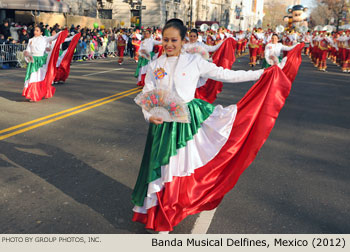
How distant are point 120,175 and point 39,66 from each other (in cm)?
628

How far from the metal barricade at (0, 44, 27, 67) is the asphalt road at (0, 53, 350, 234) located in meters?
8.39

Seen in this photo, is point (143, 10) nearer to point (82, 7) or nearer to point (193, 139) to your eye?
point (82, 7)

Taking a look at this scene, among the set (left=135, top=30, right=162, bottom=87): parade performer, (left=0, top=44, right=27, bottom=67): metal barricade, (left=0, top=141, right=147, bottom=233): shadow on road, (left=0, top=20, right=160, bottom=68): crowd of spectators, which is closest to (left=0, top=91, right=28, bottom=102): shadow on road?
(left=135, top=30, right=162, bottom=87): parade performer

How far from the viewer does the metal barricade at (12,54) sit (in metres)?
17.1

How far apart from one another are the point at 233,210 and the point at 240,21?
326 ft

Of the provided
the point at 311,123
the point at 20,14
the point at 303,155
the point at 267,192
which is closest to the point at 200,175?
the point at 267,192

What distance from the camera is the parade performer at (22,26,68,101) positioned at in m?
10.1

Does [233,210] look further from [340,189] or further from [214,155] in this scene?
[340,189]

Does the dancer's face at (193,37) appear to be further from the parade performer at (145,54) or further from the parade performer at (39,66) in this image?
the parade performer at (145,54)

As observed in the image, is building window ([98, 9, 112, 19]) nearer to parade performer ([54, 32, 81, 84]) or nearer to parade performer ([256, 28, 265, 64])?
parade performer ([256, 28, 265, 64])

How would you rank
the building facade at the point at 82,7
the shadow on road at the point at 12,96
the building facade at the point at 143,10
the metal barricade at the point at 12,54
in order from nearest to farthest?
the shadow on road at the point at 12,96
the metal barricade at the point at 12,54
the building facade at the point at 82,7
the building facade at the point at 143,10

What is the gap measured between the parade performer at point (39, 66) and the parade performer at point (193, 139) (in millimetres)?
7203

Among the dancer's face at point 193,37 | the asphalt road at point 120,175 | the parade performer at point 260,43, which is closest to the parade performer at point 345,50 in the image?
the parade performer at point 260,43

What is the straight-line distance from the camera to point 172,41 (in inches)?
141
